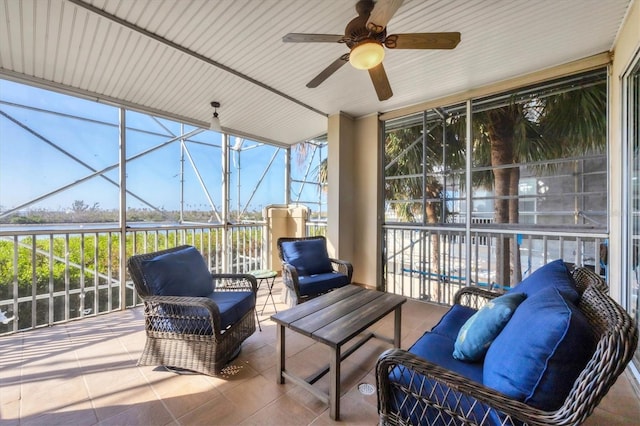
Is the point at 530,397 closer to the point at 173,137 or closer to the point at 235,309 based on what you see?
the point at 235,309

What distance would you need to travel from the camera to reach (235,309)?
6.95 ft

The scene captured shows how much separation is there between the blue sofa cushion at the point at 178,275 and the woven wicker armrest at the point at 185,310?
10 cm

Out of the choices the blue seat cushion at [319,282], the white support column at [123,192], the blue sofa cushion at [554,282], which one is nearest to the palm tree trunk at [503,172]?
the blue sofa cushion at [554,282]

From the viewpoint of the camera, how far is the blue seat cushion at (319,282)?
2883mm

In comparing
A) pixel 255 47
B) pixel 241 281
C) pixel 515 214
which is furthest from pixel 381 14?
pixel 515 214

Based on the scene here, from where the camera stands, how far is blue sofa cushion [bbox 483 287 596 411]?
0.87m

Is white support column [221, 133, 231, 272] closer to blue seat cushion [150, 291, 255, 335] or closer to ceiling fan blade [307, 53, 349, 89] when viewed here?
blue seat cushion [150, 291, 255, 335]

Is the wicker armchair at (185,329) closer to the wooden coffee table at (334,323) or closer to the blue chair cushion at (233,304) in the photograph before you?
the blue chair cushion at (233,304)

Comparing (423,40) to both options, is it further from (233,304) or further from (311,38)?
(233,304)

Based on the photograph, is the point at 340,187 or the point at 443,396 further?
the point at 340,187

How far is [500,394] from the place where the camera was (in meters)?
0.95

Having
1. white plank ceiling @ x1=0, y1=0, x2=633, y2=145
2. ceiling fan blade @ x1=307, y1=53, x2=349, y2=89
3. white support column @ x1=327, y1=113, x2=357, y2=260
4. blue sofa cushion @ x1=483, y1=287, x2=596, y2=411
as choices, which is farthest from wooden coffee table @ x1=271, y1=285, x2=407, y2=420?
white plank ceiling @ x1=0, y1=0, x2=633, y2=145

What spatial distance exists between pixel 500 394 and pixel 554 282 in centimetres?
75

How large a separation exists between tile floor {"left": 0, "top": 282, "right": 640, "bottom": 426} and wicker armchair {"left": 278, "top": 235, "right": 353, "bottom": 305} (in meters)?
0.51
